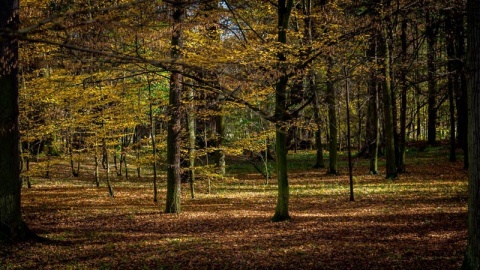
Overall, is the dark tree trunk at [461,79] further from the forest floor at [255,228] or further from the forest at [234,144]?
the forest floor at [255,228]

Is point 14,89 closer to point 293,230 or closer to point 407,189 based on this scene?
Result: point 293,230

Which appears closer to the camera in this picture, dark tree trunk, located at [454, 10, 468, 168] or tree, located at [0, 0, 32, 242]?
tree, located at [0, 0, 32, 242]

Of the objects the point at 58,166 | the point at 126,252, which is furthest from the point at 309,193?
the point at 58,166

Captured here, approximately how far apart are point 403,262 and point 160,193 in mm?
15192

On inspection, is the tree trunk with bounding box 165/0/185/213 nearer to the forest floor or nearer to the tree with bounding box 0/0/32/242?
the forest floor

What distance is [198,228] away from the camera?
1234cm

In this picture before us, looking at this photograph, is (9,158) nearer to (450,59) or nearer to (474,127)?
(474,127)

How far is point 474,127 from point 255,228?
288 inches

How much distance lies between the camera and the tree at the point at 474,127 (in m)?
5.59

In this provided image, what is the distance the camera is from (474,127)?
18.7ft

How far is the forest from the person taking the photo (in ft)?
21.5

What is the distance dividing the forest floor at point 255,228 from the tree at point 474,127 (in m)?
1.60

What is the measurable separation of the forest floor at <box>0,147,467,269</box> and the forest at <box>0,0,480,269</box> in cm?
7

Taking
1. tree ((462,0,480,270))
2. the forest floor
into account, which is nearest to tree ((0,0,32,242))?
the forest floor
